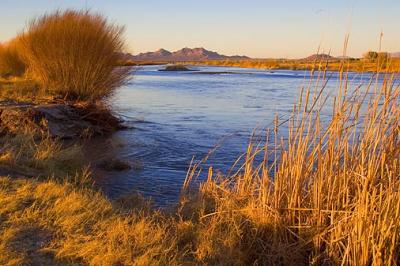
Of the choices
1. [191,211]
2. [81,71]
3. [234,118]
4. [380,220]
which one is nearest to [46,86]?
[81,71]

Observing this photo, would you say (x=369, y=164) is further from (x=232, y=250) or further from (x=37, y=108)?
(x=37, y=108)

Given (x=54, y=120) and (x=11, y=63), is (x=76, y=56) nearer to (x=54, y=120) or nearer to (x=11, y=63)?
(x=54, y=120)

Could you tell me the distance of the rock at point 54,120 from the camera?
11031mm

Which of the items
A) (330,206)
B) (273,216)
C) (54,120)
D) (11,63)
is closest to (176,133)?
(54,120)

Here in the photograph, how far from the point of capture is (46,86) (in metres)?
14.0

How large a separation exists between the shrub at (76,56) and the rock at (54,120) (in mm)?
898

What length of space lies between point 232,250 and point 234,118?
37.6ft

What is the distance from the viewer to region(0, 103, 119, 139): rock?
11031 millimetres

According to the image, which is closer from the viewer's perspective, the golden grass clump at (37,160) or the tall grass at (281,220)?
the tall grass at (281,220)

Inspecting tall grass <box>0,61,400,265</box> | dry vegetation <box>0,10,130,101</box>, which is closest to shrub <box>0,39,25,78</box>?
dry vegetation <box>0,10,130,101</box>

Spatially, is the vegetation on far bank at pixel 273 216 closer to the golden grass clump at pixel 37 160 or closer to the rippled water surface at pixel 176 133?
the rippled water surface at pixel 176 133

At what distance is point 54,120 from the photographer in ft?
38.5

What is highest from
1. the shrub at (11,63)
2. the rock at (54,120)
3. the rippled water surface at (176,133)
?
the shrub at (11,63)

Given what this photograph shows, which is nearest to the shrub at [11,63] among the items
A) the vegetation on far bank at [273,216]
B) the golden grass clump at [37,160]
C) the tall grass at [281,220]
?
the golden grass clump at [37,160]
